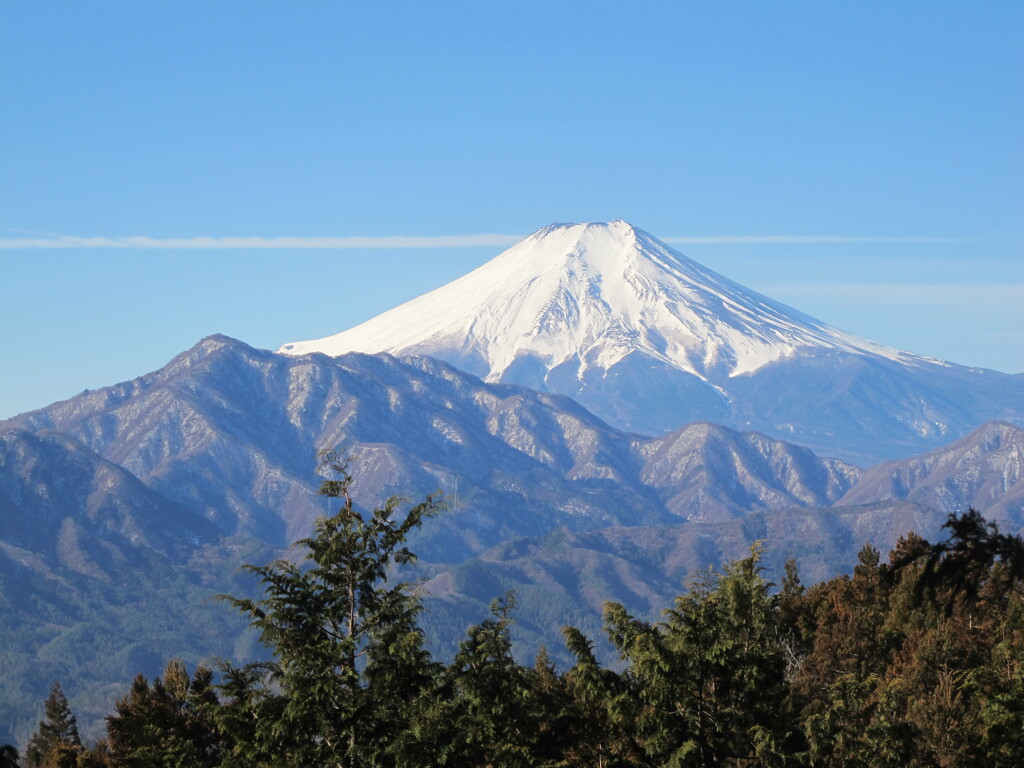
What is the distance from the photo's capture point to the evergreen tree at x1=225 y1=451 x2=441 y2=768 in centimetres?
2719

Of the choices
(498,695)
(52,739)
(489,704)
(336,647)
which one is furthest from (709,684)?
(52,739)

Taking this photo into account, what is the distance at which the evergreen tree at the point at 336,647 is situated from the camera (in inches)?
1070

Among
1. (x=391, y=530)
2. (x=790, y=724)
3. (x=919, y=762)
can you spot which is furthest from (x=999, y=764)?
(x=391, y=530)

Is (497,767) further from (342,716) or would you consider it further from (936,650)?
(936,650)

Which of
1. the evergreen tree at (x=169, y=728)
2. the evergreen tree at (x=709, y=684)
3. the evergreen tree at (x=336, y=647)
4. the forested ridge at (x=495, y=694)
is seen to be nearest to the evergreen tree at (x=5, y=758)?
the forested ridge at (x=495, y=694)

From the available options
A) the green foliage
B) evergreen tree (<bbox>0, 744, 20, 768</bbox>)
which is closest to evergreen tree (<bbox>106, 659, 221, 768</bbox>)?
the green foliage

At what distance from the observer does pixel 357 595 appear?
2858 centimetres

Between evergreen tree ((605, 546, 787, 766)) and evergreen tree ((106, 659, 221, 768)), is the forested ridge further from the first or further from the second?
evergreen tree ((106, 659, 221, 768))

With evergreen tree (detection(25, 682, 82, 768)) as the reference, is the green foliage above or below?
above

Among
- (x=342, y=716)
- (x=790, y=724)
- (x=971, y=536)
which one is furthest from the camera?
(x=790, y=724)

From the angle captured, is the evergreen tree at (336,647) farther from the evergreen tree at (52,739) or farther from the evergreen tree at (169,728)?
the evergreen tree at (52,739)

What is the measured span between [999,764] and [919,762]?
2.13 metres

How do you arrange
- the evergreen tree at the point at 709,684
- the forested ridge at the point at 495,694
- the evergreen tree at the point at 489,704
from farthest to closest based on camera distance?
the evergreen tree at the point at 489,704
the evergreen tree at the point at 709,684
the forested ridge at the point at 495,694

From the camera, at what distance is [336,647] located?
2741 cm
